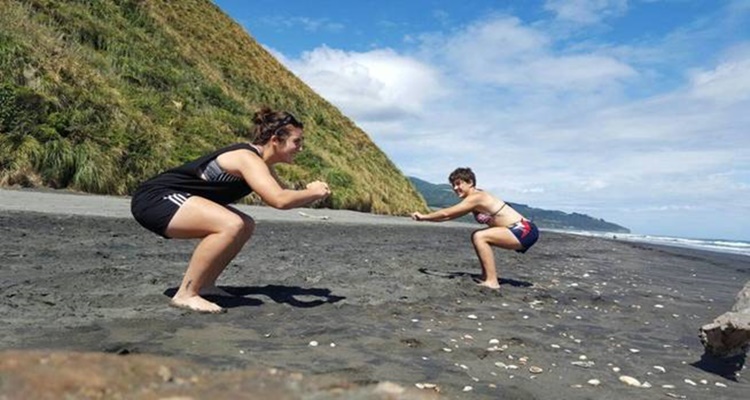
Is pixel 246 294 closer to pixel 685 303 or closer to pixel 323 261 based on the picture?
pixel 323 261

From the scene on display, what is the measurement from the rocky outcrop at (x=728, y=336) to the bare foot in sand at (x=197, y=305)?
380cm

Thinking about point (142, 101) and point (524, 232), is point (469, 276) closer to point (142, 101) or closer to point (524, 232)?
point (524, 232)

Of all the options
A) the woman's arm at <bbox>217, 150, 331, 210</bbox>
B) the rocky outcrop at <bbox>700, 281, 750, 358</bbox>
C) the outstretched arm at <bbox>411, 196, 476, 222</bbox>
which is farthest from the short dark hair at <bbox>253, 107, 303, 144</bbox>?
the rocky outcrop at <bbox>700, 281, 750, 358</bbox>

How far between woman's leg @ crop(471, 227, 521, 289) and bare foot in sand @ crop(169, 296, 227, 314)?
3.80 metres

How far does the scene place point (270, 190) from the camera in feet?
15.2

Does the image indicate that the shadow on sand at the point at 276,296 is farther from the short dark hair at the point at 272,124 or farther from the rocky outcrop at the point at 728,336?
the rocky outcrop at the point at 728,336

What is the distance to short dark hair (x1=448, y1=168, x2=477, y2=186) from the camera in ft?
26.7

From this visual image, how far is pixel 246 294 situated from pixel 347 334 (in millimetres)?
1684

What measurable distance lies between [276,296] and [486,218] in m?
3.78

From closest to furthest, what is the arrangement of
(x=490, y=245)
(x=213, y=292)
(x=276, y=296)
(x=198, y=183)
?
(x=198, y=183)
(x=213, y=292)
(x=276, y=296)
(x=490, y=245)

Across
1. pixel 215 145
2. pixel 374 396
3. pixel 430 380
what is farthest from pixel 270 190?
pixel 215 145

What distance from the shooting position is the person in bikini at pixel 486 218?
7848mm

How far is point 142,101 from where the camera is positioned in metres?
21.6

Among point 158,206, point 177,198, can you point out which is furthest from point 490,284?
point 158,206
